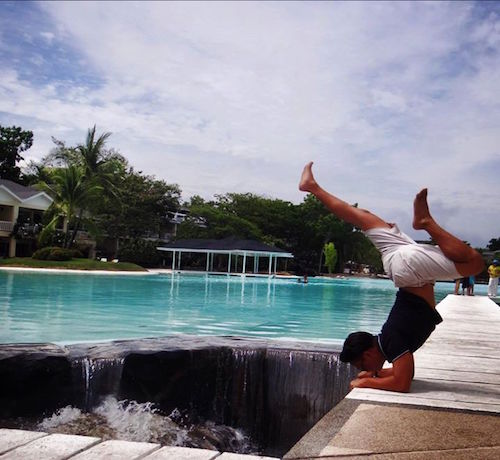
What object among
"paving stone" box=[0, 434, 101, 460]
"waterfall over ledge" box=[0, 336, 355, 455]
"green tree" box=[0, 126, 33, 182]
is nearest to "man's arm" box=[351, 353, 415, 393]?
"paving stone" box=[0, 434, 101, 460]

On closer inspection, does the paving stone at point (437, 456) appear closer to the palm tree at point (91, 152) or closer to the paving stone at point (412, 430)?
the paving stone at point (412, 430)

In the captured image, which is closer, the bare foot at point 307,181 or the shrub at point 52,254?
the bare foot at point 307,181

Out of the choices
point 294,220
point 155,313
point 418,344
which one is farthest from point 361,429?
point 294,220

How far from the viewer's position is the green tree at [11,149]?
39438 millimetres

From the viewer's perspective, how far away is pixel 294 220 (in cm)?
4725

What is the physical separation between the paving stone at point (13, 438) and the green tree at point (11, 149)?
1595 inches

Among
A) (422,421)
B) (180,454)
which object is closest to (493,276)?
(422,421)

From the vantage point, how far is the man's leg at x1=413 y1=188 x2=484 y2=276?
2928 mm

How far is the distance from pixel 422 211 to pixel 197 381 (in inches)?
134

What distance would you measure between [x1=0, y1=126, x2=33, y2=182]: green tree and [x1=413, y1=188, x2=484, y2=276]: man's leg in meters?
40.5

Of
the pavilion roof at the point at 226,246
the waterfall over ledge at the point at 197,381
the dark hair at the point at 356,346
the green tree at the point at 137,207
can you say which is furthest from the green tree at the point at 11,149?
the dark hair at the point at 356,346

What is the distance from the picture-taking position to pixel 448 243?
9.62 ft

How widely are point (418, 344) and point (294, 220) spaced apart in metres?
44.2

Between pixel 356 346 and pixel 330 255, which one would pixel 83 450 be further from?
pixel 330 255
